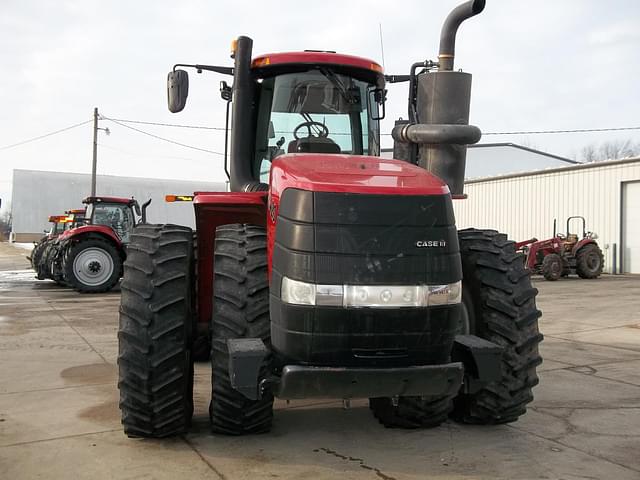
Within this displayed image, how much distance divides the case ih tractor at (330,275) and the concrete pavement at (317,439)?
19 centimetres

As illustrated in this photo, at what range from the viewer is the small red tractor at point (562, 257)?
18.5m

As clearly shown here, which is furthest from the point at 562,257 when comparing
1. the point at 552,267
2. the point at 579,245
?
the point at 579,245

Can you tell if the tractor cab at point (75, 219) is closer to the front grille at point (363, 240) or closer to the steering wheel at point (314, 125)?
the steering wheel at point (314, 125)

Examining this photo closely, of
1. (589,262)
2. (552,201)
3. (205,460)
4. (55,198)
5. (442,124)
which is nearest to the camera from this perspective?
(205,460)

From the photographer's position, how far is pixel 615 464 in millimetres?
3803

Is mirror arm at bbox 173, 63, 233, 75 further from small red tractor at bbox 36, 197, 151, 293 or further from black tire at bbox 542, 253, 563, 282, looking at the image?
black tire at bbox 542, 253, 563, 282

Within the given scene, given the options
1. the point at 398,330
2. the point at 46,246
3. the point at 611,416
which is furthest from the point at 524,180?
the point at 398,330

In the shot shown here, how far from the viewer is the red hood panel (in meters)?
3.46

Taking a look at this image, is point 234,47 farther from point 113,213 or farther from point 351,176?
point 113,213

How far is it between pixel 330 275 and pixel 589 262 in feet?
57.9

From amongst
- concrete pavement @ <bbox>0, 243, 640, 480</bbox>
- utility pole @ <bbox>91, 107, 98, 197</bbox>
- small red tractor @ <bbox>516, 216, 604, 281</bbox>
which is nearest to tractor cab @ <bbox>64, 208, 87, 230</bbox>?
concrete pavement @ <bbox>0, 243, 640, 480</bbox>

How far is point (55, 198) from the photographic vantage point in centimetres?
5406

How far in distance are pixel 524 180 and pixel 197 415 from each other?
23059 millimetres

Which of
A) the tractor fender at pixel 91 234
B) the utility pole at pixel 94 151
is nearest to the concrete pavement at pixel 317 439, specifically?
the tractor fender at pixel 91 234
